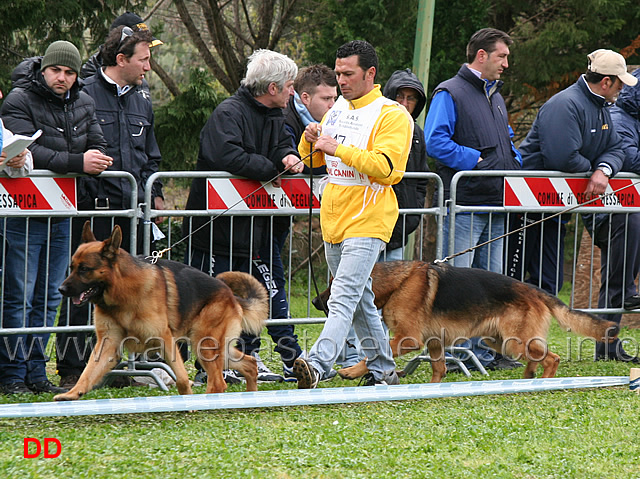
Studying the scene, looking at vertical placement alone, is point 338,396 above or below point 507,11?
Answer: below

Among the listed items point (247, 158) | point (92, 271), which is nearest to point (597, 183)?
point (247, 158)

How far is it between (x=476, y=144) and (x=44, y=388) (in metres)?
Result: 4.02

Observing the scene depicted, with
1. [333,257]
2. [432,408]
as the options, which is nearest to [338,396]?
[432,408]

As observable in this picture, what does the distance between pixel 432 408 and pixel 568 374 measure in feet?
6.76

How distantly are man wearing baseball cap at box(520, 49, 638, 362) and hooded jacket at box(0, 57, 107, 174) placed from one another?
386 centimetres

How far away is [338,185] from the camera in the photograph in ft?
19.2

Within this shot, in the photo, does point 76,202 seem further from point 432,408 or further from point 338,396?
point 432,408

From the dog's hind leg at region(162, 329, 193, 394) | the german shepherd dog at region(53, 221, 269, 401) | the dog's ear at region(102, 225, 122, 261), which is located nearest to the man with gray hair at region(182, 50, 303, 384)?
the german shepherd dog at region(53, 221, 269, 401)

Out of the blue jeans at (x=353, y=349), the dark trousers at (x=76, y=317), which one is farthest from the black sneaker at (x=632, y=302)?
the dark trousers at (x=76, y=317)

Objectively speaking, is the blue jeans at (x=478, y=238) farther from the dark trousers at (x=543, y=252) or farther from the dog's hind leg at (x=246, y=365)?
the dog's hind leg at (x=246, y=365)

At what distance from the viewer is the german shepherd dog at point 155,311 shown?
5.24m

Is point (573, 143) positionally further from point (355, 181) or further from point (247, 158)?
point (247, 158)

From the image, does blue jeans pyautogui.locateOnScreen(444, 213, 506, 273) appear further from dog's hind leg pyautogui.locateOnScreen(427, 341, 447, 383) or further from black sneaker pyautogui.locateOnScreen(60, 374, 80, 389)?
black sneaker pyautogui.locateOnScreen(60, 374, 80, 389)

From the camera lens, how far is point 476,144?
7.49 meters
